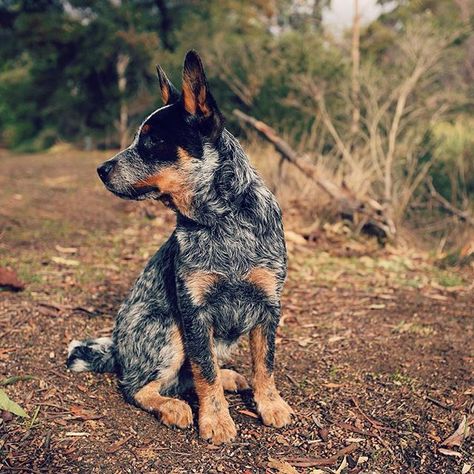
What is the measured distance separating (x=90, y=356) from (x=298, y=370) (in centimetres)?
144

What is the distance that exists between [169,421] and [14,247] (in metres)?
4.51

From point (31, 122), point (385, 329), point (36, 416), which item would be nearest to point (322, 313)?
point (385, 329)

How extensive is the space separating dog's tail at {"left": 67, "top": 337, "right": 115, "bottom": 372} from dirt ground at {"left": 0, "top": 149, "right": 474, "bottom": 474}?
3.4 inches

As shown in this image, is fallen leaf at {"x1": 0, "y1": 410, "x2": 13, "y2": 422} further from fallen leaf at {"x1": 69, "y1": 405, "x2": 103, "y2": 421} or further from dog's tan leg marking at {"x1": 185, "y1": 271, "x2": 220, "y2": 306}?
dog's tan leg marking at {"x1": 185, "y1": 271, "x2": 220, "y2": 306}

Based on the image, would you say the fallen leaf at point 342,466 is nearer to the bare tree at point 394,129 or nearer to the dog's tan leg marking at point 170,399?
the dog's tan leg marking at point 170,399

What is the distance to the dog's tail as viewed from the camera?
3.85 meters

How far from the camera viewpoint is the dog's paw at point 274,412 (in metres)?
3.42

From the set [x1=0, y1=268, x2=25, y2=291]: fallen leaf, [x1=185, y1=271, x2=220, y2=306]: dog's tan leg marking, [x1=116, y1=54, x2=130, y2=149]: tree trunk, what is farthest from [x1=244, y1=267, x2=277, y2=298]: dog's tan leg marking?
[x1=116, y1=54, x2=130, y2=149]: tree trunk

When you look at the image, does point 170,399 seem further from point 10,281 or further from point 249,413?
point 10,281

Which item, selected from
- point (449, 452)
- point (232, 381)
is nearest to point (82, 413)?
point (232, 381)

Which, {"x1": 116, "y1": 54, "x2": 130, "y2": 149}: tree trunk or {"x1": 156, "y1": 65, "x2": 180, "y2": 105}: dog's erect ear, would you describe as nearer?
{"x1": 156, "y1": 65, "x2": 180, "y2": 105}: dog's erect ear

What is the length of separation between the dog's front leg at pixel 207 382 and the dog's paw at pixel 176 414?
0.33 ft

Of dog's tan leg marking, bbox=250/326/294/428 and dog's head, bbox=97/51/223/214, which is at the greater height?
dog's head, bbox=97/51/223/214

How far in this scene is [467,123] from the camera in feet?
54.3
